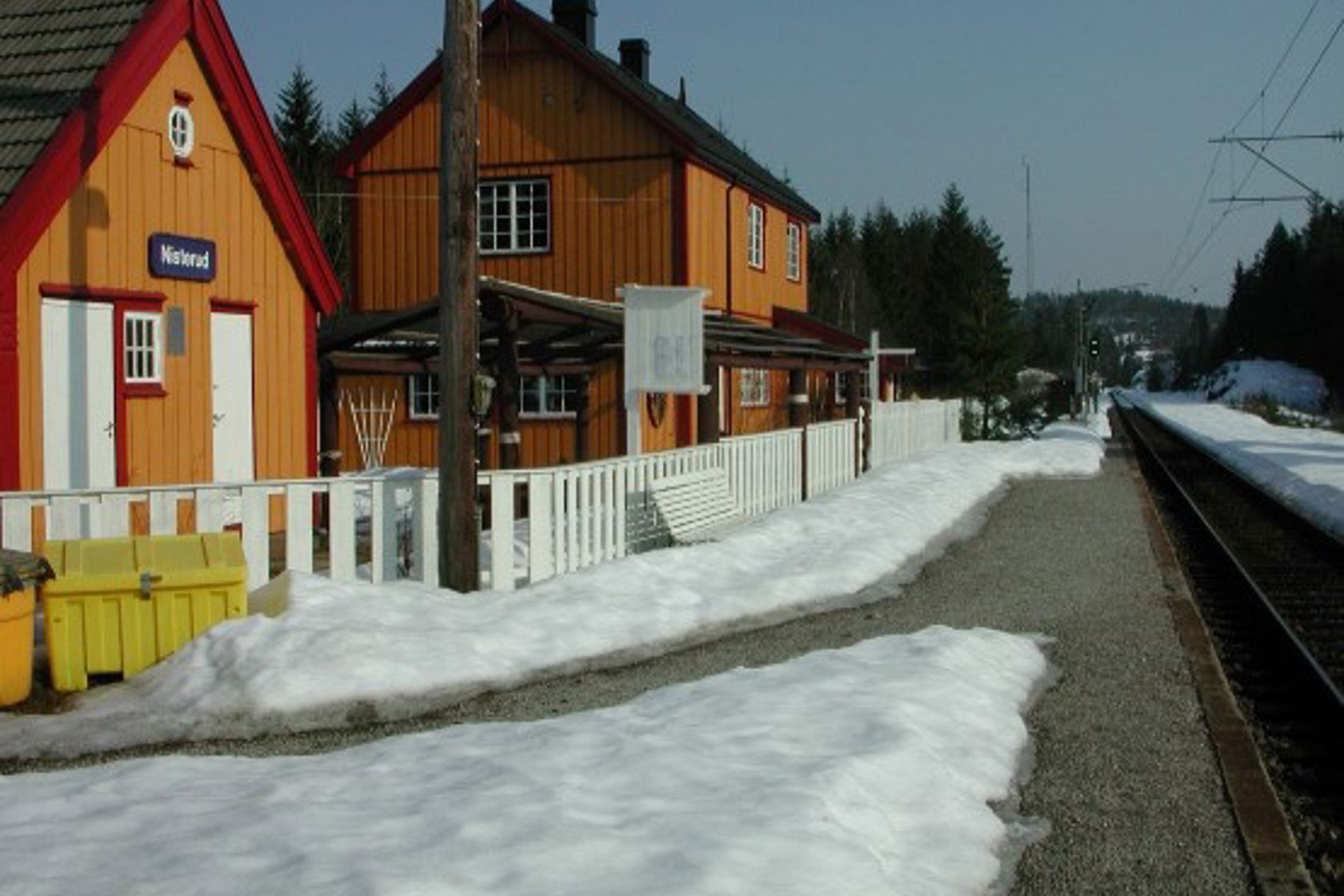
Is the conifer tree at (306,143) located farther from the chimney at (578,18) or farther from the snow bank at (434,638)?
the snow bank at (434,638)

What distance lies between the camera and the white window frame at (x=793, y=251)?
1227 inches

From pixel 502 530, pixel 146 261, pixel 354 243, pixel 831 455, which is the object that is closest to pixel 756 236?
pixel 354 243

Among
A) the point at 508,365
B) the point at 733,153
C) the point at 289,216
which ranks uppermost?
the point at 733,153

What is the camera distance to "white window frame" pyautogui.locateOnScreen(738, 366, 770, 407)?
27.4 metres

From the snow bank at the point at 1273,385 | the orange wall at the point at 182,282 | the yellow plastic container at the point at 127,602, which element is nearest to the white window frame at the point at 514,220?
the orange wall at the point at 182,282

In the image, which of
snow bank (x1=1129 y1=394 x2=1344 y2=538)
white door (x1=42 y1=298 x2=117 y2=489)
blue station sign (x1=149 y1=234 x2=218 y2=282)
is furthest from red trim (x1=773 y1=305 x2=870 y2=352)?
white door (x1=42 y1=298 x2=117 y2=489)

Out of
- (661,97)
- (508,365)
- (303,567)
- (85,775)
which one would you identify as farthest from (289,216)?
(661,97)

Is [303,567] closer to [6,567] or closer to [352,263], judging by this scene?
[6,567]

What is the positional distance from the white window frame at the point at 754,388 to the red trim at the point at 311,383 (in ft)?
38.7

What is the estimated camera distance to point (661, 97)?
28.8 metres

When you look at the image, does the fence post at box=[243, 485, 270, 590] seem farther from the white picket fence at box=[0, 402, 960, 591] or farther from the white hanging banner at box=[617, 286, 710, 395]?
the white hanging banner at box=[617, 286, 710, 395]

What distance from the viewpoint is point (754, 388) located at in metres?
28.4

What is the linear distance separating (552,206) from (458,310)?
47.4 ft

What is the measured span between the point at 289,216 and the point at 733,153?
15301mm
